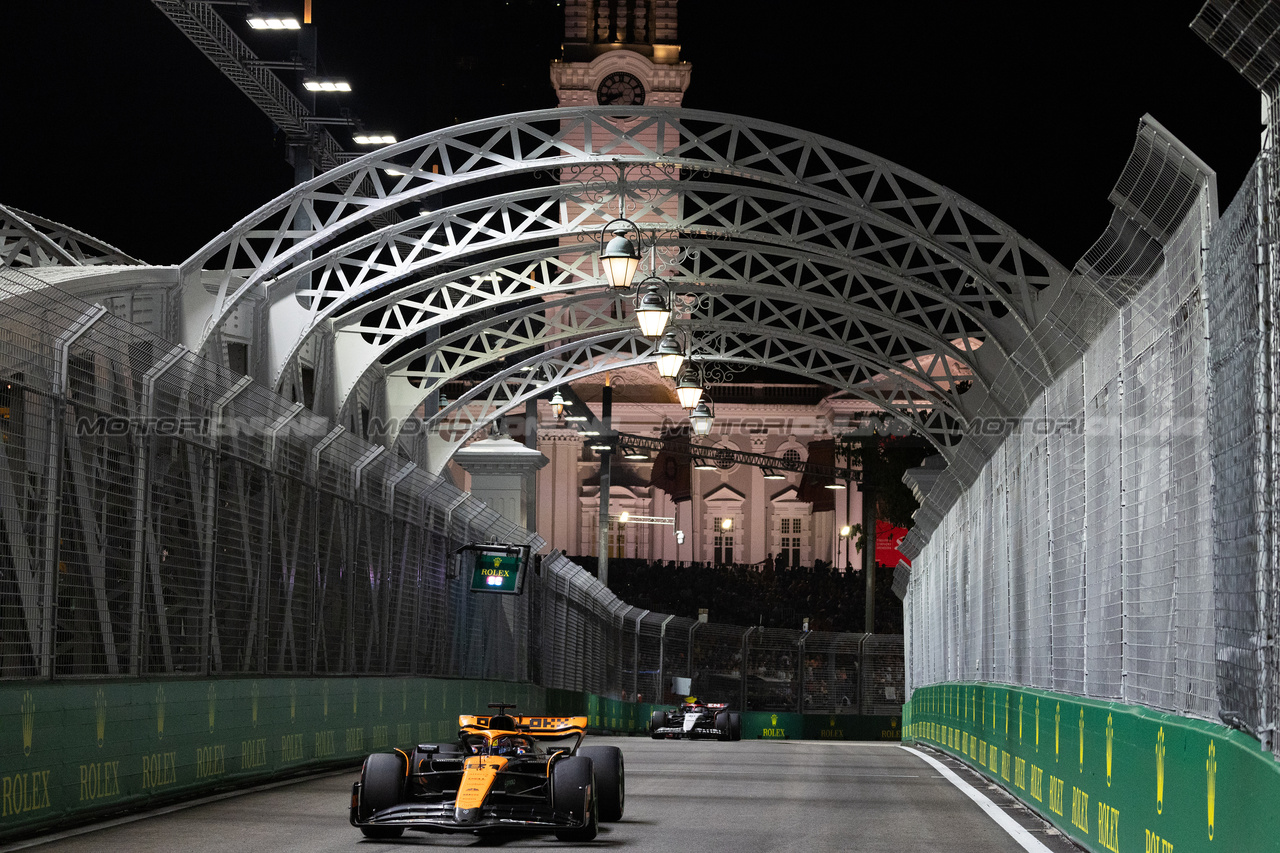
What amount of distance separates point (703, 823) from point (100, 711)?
375 cm

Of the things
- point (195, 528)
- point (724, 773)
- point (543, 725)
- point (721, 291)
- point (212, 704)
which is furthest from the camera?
point (721, 291)

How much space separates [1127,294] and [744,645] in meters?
34.5

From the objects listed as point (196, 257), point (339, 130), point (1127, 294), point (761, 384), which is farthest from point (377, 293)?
point (761, 384)

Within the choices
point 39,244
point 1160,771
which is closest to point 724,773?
point 1160,771

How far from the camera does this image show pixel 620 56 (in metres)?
83.4

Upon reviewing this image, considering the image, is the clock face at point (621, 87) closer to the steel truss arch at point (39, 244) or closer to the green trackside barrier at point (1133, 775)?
the steel truss arch at point (39, 244)

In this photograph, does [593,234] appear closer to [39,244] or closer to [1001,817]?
[39,244]

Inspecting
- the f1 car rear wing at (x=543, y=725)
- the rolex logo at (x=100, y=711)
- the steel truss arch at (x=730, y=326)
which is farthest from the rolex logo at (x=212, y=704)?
the steel truss arch at (x=730, y=326)

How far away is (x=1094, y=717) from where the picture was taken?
27.5 feet

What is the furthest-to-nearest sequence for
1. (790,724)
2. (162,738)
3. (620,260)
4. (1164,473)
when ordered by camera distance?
(790,724)
(620,260)
(162,738)
(1164,473)

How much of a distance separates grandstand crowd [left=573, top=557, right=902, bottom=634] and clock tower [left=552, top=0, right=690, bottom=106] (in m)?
24.5

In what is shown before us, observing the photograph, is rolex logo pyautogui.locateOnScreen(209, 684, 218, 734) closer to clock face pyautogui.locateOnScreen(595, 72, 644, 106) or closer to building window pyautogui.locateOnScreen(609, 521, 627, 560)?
clock face pyautogui.locateOnScreen(595, 72, 644, 106)

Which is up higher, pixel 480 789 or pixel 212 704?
pixel 212 704

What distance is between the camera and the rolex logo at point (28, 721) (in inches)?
347
